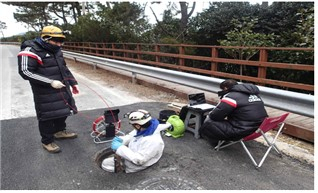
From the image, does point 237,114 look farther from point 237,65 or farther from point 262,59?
point 237,65

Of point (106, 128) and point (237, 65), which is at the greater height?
point (237, 65)

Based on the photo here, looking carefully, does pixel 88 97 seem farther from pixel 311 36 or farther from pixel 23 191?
pixel 311 36

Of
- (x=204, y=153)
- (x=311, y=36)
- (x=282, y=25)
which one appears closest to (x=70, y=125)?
(x=204, y=153)

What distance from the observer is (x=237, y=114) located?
3.47m

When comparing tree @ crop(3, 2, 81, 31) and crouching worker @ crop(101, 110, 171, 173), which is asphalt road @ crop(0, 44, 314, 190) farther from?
tree @ crop(3, 2, 81, 31)

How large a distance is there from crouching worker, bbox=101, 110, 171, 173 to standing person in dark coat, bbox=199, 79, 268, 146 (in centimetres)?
86

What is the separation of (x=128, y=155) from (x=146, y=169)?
1.10ft

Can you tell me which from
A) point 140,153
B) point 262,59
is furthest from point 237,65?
point 140,153

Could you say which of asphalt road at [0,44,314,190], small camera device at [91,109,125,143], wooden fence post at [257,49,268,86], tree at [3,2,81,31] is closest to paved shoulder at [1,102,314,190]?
asphalt road at [0,44,314,190]

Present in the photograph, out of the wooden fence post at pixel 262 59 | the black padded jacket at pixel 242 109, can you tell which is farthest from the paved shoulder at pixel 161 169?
the wooden fence post at pixel 262 59

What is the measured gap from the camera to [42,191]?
272cm

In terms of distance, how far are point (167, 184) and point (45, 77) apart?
6.64 feet

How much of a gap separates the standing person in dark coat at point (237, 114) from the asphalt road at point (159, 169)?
322 millimetres

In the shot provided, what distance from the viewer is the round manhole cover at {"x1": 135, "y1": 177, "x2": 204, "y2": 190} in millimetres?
2775
